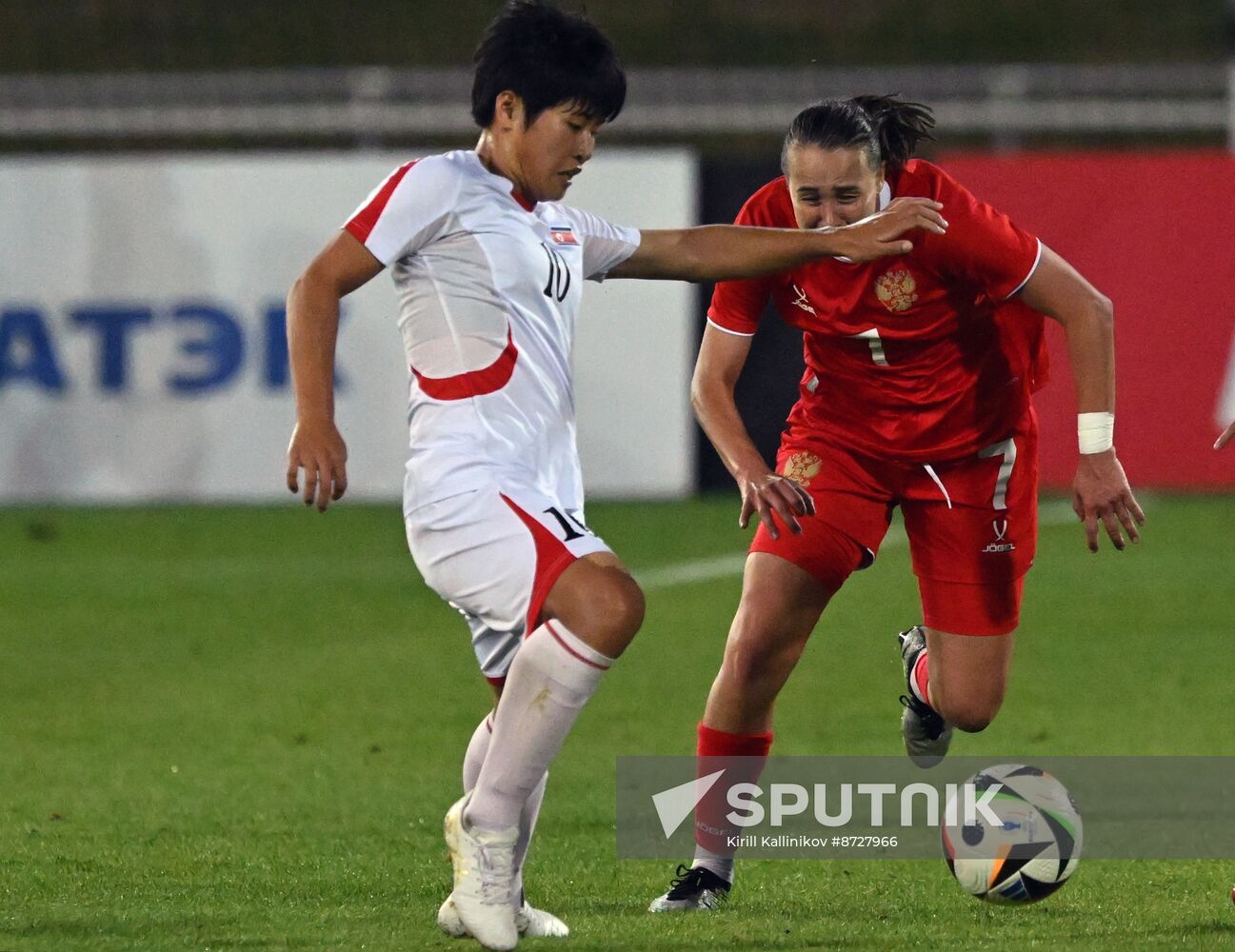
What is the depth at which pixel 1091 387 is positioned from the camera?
4785 millimetres

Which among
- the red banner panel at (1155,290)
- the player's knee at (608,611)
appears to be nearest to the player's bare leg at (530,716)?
the player's knee at (608,611)

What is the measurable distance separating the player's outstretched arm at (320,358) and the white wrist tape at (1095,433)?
1.66 meters

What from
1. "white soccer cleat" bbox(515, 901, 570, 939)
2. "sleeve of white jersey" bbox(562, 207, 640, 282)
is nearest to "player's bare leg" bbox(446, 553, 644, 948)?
"white soccer cleat" bbox(515, 901, 570, 939)

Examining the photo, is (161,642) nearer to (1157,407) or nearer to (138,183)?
(138,183)

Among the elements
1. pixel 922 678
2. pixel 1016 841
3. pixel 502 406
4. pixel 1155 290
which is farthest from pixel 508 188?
pixel 1155 290

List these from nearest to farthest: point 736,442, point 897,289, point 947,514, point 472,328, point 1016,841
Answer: point 472,328
point 1016,841
point 736,442
point 897,289
point 947,514

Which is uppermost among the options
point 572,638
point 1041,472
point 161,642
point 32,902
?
point 572,638

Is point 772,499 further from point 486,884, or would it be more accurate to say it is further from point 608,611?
point 486,884

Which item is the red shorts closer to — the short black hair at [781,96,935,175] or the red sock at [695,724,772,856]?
the red sock at [695,724,772,856]

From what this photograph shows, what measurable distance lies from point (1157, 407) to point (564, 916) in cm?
980

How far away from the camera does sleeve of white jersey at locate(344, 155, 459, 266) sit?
160 inches

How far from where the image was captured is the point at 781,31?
22156 millimetres

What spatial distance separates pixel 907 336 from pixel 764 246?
0.74m

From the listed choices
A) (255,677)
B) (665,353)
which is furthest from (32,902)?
(665,353)
